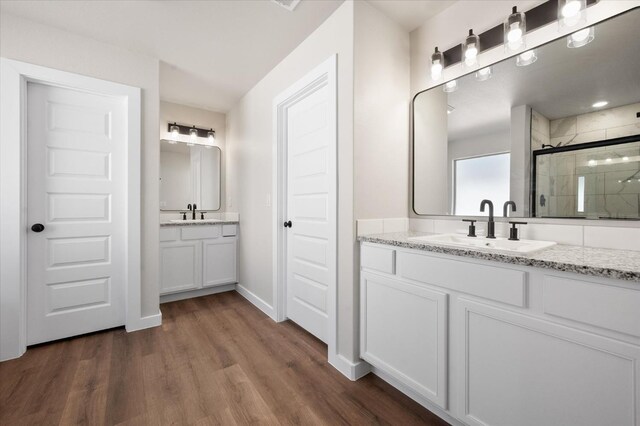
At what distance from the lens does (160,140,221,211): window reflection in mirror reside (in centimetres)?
359

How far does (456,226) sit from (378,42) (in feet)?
4.43

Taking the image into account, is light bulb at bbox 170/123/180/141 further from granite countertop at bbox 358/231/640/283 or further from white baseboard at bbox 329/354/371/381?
granite countertop at bbox 358/231/640/283

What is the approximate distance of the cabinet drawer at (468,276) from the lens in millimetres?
1101

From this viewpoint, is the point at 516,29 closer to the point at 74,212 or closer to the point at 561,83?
the point at 561,83

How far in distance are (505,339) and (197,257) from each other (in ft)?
10.3

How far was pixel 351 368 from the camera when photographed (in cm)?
179

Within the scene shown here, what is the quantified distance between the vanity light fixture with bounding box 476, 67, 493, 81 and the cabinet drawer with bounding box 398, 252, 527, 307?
1181mm

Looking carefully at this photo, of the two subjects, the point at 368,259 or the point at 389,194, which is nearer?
the point at 368,259

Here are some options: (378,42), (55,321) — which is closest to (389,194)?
(378,42)

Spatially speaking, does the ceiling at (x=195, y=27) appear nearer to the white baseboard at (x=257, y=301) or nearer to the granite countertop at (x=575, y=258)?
the granite countertop at (x=575, y=258)

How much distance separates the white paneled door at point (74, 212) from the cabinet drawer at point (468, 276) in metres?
2.44

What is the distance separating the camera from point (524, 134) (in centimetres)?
158

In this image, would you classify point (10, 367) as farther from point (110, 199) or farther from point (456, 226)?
point (456, 226)

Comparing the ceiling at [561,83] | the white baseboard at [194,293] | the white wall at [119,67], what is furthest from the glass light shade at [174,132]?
the ceiling at [561,83]
